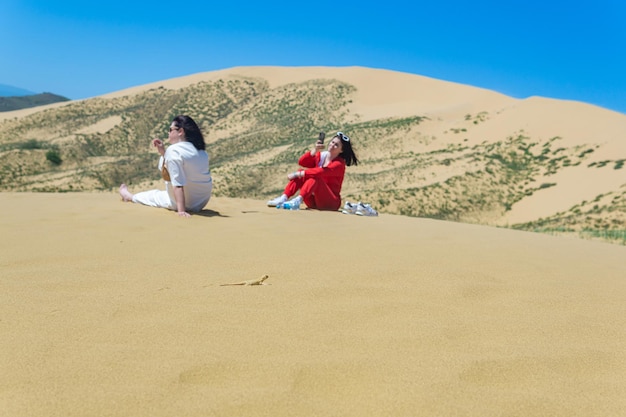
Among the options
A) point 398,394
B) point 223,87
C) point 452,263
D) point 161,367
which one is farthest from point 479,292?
point 223,87

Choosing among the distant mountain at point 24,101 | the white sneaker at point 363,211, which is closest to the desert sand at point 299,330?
the white sneaker at point 363,211

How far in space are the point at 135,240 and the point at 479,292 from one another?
9.08ft

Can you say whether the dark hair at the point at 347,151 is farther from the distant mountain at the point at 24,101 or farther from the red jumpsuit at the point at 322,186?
the distant mountain at the point at 24,101

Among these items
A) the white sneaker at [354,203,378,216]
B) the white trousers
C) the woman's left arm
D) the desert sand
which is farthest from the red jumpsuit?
the desert sand

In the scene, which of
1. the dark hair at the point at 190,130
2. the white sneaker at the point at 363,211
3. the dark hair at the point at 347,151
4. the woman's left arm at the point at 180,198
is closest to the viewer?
the woman's left arm at the point at 180,198

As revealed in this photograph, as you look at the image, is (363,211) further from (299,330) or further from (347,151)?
(299,330)

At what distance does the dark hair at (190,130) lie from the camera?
655 centimetres

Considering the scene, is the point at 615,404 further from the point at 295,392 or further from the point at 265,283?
the point at 265,283

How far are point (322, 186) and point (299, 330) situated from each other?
6135mm

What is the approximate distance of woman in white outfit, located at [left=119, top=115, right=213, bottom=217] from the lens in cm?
633

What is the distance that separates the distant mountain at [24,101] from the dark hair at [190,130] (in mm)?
87072

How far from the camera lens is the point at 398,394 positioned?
1911 millimetres

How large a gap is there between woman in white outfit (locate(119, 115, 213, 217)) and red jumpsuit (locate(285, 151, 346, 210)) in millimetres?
2083

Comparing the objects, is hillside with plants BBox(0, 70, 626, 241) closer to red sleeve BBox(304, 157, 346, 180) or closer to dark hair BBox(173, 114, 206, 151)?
red sleeve BBox(304, 157, 346, 180)
